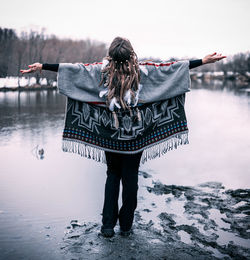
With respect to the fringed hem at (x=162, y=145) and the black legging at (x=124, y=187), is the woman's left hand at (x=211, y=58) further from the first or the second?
the black legging at (x=124, y=187)

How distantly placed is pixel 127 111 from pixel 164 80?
1.50 feet

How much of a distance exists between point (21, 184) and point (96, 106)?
6.91 ft

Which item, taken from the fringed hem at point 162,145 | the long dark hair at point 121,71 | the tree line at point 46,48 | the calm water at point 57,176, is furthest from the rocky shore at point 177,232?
the tree line at point 46,48

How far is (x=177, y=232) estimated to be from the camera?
3416 millimetres

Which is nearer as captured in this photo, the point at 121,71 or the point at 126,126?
the point at 121,71

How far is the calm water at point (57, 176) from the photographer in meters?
3.38

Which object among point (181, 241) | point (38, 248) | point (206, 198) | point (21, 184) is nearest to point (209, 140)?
point (206, 198)

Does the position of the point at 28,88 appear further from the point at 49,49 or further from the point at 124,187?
the point at 124,187

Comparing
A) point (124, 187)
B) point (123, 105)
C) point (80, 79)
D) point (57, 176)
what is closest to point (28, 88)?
point (57, 176)

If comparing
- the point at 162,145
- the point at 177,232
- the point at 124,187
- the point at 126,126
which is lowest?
the point at 177,232

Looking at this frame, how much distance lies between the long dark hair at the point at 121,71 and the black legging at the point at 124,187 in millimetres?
518

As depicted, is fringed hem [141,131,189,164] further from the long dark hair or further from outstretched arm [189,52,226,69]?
outstretched arm [189,52,226,69]

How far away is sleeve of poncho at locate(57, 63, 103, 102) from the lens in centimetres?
326

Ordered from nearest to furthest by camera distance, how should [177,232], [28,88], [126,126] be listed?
1. [126,126]
2. [177,232]
3. [28,88]
